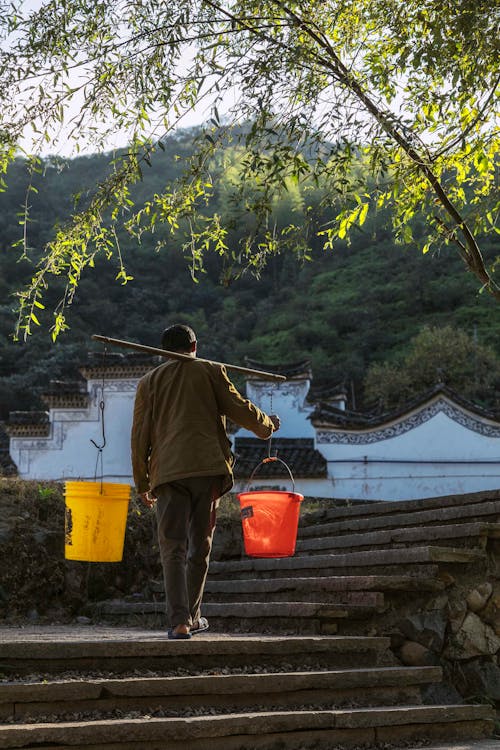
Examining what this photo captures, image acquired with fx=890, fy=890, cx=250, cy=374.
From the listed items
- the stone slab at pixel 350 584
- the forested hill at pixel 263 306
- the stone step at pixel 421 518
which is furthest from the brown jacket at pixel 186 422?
the forested hill at pixel 263 306

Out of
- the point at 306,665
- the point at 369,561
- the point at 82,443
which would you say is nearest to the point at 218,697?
the point at 306,665

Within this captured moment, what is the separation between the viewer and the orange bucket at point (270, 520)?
5.61 metres

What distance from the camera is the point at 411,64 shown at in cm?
631

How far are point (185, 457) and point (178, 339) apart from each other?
0.74m

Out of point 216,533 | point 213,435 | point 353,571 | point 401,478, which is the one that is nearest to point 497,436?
point 401,478

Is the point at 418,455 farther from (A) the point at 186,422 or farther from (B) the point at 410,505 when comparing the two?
(A) the point at 186,422

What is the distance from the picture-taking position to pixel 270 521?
5652mm

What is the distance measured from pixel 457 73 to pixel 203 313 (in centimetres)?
4156

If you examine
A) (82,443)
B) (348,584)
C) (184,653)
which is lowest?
(184,653)

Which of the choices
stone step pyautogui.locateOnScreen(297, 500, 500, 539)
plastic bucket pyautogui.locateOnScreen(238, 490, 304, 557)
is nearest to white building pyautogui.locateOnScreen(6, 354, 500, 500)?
stone step pyautogui.locateOnScreen(297, 500, 500, 539)

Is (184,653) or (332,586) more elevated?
(332,586)

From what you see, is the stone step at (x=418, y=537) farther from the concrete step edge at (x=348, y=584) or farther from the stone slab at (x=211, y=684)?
the stone slab at (x=211, y=684)

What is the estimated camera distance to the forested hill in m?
39.5

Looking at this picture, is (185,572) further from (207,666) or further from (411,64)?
(411,64)
